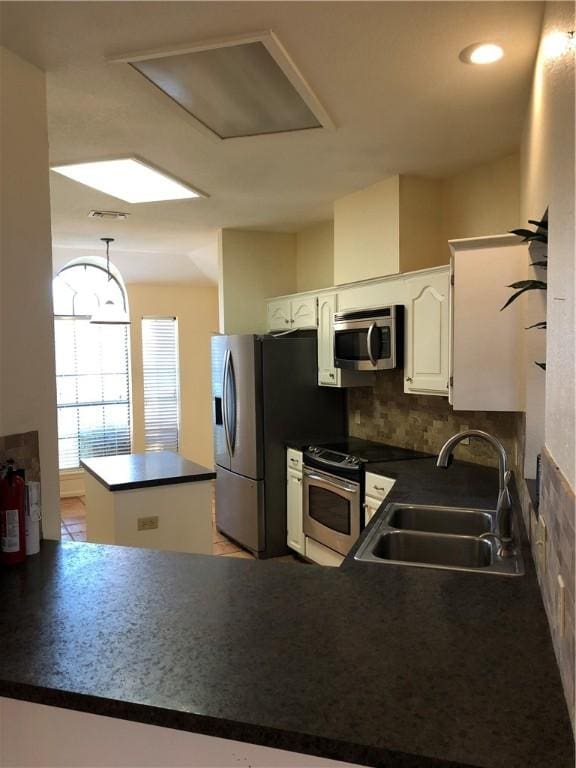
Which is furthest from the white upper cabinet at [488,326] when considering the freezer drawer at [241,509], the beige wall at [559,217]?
the freezer drawer at [241,509]

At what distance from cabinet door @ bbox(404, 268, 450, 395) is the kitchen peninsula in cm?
132

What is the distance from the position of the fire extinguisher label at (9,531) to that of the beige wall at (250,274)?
129 inches

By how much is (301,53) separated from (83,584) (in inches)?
71.6

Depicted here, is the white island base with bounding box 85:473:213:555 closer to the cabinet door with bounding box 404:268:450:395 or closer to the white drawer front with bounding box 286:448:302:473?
the white drawer front with bounding box 286:448:302:473

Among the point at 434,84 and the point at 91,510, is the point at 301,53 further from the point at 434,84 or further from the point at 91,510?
the point at 91,510

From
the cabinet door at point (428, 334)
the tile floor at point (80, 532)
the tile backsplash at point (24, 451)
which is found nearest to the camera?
→ the tile backsplash at point (24, 451)

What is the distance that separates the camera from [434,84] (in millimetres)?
2164

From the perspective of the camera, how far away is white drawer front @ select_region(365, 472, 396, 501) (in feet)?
10.1

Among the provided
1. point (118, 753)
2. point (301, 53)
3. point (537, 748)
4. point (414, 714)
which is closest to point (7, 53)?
point (301, 53)

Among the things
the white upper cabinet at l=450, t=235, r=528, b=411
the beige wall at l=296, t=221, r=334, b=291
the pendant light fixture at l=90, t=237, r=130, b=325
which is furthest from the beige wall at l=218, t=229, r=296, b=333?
the white upper cabinet at l=450, t=235, r=528, b=411

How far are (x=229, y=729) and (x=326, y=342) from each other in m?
3.30

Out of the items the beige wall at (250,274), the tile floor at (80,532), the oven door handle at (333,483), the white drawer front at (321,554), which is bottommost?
the tile floor at (80,532)

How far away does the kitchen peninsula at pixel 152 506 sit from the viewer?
3.09 m

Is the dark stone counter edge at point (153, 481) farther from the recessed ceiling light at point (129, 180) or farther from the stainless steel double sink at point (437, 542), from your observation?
the recessed ceiling light at point (129, 180)
